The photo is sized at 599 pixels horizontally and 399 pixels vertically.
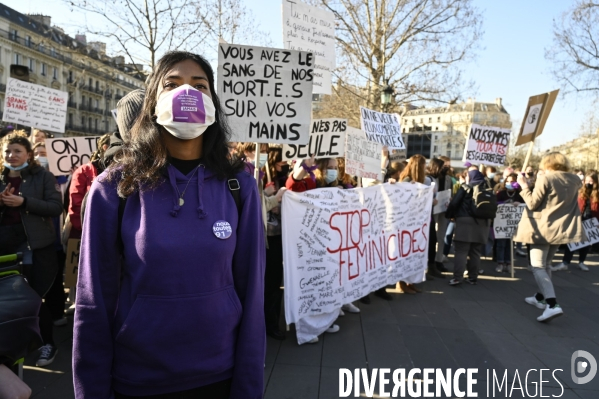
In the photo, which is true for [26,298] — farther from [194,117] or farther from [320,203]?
[320,203]

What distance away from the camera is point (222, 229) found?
4.98 feet

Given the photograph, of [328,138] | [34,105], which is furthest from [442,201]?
[34,105]

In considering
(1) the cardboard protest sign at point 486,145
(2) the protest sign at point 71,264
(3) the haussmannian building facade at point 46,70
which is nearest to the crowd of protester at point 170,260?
(2) the protest sign at point 71,264

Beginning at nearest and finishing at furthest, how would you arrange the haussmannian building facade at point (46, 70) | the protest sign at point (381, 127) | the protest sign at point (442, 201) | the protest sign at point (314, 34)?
1. the protest sign at point (314, 34)
2. the protest sign at point (381, 127)
3. the protest sign at point (442, 201)
4. the haussmannian building facade at point (46, 70)

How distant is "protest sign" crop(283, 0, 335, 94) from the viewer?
555 cm

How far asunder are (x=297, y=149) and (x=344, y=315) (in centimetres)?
218

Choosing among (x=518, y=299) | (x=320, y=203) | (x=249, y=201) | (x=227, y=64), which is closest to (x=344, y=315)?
(x=320, y=203)

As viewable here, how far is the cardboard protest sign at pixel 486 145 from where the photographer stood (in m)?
7.86

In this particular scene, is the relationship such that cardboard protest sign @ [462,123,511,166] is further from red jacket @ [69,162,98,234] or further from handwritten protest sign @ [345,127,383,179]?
red jacket @ [69,162,98,234]

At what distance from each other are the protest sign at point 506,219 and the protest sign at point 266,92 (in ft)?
17.9

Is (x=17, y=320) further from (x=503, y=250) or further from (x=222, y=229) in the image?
(x=503, y=250)

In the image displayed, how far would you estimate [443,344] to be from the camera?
4473 millimetres

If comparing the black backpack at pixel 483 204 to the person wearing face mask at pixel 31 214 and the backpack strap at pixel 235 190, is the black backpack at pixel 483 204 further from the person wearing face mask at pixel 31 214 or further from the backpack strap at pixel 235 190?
the backpack strap at pixel 235 190

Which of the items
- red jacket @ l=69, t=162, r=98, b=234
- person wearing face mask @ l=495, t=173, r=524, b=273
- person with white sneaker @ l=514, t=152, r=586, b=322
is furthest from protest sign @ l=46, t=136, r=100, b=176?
person wearing face mask @ l=495, t=173, r=524, b=273
